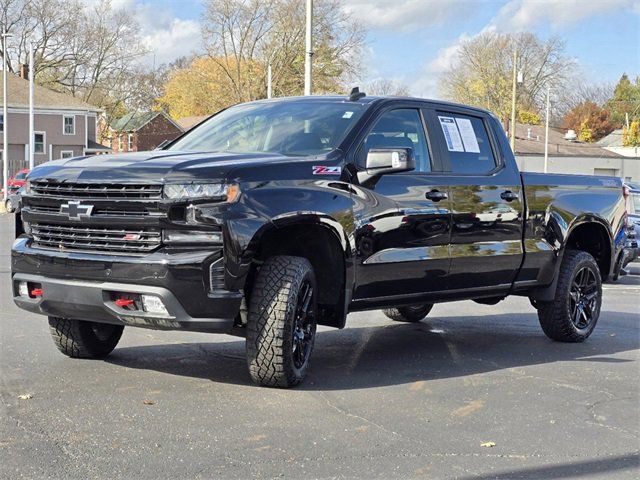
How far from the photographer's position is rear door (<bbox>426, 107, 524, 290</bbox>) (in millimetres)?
7219

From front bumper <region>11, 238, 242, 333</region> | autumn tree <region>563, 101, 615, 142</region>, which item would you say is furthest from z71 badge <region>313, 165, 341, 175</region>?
autumn tree <region>563, 101, 615, 142</region>

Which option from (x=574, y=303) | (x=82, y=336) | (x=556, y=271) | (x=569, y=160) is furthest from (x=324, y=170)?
(x=569, y=160)

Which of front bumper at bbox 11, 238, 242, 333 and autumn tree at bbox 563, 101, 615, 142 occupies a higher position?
autumn tree at bbox 563, 101, 615, 142

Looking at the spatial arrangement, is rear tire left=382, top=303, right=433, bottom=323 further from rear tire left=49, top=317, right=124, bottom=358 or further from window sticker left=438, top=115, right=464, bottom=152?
rear tire left=49, top=317, right=124, bottom=358

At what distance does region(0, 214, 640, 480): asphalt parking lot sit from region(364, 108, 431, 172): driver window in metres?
1.58

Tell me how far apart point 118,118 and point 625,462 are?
90202mm

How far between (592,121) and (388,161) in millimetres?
97003

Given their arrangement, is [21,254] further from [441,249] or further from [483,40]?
[483,40]

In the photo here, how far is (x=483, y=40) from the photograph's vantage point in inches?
3337

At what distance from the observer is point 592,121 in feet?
324

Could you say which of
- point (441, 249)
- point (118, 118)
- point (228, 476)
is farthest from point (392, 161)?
point (118, 118)

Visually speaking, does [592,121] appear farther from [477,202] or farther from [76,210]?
[76,210]

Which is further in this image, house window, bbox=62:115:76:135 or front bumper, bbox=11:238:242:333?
house window, bbox=62:115:76:135

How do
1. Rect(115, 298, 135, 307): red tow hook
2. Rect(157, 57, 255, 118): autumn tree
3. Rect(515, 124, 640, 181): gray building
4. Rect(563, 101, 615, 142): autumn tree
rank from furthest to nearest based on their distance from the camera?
Rect(563, 101, 615, 142): autumn tree, Rect(515, 124, 640, 181): gray building, Rect(157, 57, 255, 118): autumn tree, Rect(115, 298, 135, 307): red tow hook
